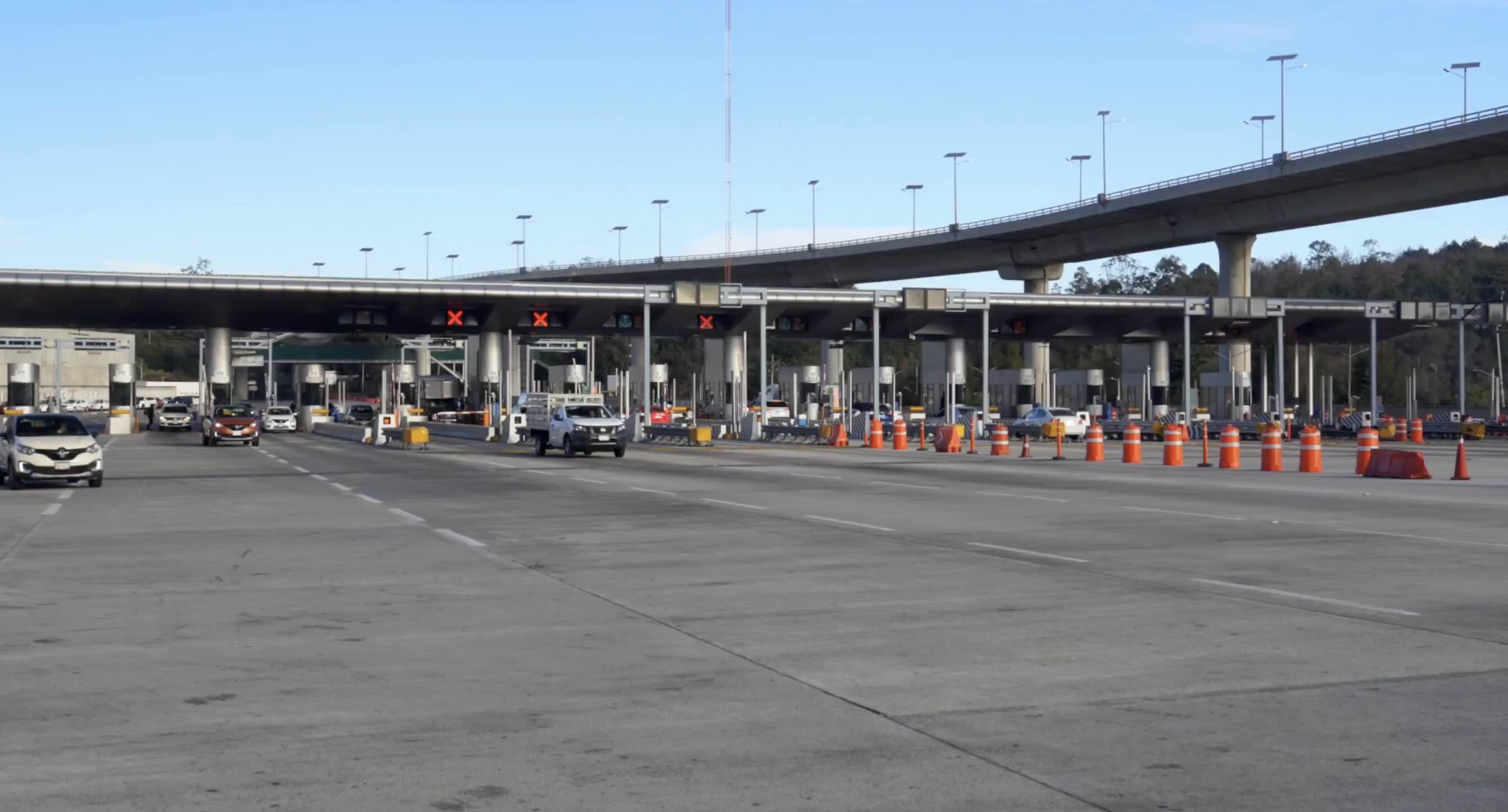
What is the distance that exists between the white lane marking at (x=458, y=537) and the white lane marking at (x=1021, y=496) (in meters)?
9.68

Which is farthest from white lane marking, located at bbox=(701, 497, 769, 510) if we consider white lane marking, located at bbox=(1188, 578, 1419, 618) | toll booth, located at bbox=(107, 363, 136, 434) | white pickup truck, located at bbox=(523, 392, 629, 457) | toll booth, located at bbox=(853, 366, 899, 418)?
toll booth, located at bbox=(853, 366, 899, 418)

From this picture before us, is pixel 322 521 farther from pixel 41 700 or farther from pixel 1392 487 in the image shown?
pixel 1392 487

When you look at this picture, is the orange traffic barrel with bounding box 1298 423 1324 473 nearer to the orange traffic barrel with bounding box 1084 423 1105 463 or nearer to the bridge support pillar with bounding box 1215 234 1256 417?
the orange traffic barrel with bounding box 1084 423 1105 463

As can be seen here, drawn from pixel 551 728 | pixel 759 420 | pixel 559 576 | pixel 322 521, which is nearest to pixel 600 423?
pixel 759 420

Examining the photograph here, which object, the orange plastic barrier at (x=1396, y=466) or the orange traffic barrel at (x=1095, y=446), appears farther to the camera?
the orange traffic barrel at (x=1095, y=446)

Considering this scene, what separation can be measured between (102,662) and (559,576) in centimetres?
561

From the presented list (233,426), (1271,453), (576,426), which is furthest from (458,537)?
(233,426)

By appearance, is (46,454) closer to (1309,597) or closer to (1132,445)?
(1132,445)

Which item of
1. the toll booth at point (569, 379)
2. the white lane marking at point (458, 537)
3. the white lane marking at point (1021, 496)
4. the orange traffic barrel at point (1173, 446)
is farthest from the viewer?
the toll booth at point (569, 379)

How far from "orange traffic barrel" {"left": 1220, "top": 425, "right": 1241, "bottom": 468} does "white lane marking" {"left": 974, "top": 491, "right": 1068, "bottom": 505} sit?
34.3 feet

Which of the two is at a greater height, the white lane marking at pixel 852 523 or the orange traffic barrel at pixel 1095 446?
the orange traffic barrel at pixel 1095 446

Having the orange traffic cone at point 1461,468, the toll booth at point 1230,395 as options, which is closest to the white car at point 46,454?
the orange traffic cone at point 1461,468

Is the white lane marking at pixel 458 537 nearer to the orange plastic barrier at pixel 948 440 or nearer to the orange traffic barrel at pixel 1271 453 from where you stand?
the orange traffic barrel at pixel 1271 453

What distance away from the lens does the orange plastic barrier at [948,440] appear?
51375 millimetres
